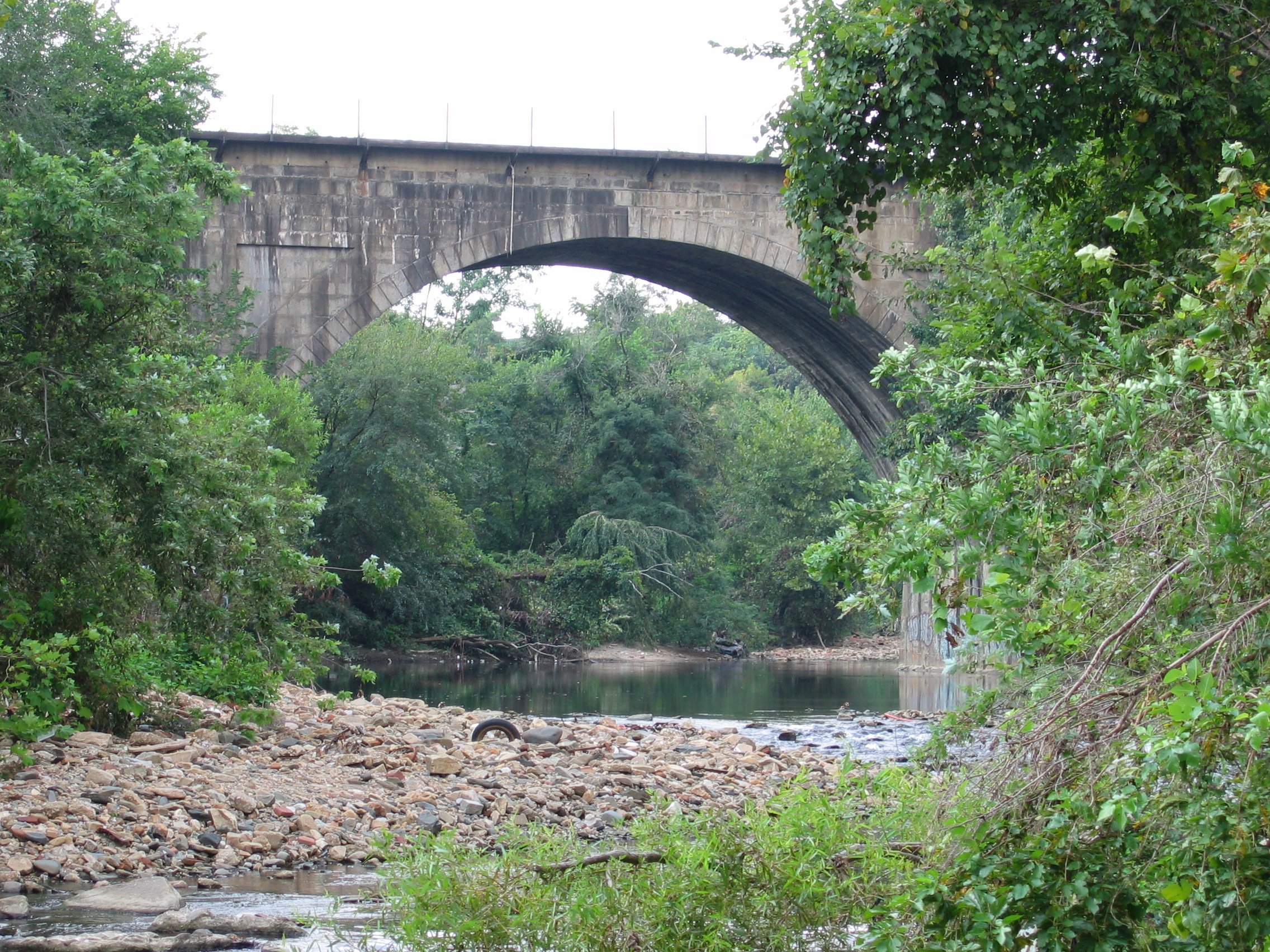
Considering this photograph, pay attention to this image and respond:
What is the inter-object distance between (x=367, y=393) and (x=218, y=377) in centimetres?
1829

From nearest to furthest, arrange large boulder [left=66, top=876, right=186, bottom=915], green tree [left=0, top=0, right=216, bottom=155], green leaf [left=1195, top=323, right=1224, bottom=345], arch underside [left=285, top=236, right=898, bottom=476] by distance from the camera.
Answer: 1. green leaf [left=1195, top=323, right=1224, bottom=345]
2. large boulder [left=66, top=876, right=186, bottom=915]
3. green tree [left=0, top=0, right=216, bottom=155]
4. arch underside [left=285, top=236, right=898, bottom=476]

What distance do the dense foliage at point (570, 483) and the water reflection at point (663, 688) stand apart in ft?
6.69

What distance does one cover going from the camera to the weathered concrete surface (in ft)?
65.5

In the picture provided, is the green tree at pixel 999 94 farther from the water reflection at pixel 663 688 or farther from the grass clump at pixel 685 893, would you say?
the water reflection at pixel 663 688

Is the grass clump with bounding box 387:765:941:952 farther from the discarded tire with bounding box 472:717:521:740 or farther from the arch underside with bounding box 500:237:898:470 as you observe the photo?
the arch underside with bounding box 500:237:898:470

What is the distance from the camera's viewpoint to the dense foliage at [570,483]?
1011 inches

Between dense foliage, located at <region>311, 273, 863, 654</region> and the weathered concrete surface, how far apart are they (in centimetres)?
464

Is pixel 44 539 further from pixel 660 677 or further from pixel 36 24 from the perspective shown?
pixel 660 677

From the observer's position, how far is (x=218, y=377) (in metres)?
7.53

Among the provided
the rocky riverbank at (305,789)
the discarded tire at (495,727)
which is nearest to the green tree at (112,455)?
the rocky riverbank at (305,789)

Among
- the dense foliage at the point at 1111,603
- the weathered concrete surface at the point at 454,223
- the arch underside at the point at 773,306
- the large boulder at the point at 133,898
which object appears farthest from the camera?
the arch underside at the point at 773,306

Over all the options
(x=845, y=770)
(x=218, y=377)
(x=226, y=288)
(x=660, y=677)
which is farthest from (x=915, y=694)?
(x=845, y=770)

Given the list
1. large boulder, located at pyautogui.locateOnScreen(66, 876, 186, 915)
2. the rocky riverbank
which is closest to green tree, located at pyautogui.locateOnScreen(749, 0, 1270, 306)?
the rocky riverbank

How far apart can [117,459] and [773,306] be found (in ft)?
59.4
